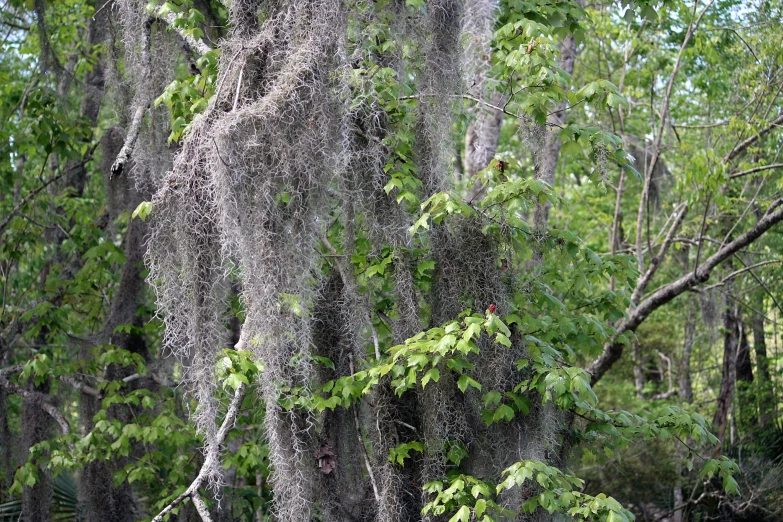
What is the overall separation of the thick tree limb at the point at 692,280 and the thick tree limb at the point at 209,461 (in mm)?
3010

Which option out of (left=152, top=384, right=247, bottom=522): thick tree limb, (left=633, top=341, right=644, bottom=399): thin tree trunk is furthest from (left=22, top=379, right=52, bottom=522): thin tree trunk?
(left=633, top=341, right=644, bottom=399): thin tree trunk

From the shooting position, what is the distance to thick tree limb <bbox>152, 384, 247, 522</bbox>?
402 cm

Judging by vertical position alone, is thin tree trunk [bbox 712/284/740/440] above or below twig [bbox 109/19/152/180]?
below

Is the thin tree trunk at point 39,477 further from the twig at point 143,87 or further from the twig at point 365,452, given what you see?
the twig at point 365,452

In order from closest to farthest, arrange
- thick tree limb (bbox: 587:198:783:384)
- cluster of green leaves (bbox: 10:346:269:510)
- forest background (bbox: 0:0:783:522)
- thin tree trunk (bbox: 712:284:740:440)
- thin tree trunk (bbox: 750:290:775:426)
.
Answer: forest background (bbox: 0:0:783:522), cluster of green leaves (bbox: 10:346:269:510), thick tree limb (bbox: 587:198:783:384), thin tree trunk (bbox: 712:284:740:440), thin tree trunk (bbox: 750:290:775:426)

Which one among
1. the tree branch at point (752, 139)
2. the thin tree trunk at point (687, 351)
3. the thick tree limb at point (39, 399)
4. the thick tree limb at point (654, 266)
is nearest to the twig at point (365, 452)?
the thick tree limb at point (39, 399)

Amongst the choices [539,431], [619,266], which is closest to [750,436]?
[619,266]

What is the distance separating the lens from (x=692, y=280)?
6590 millimetres

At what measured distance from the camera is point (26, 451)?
6.57 m

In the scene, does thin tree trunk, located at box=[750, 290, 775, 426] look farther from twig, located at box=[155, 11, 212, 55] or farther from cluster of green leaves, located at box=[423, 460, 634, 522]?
twig, located at box=[155, 11, 212, 55]

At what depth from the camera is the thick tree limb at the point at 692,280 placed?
21.2ft

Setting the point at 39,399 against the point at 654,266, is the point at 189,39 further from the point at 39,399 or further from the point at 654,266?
the point at 654,266

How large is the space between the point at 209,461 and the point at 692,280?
412 cm

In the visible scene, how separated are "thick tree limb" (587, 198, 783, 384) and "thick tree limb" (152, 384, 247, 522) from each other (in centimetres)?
301
